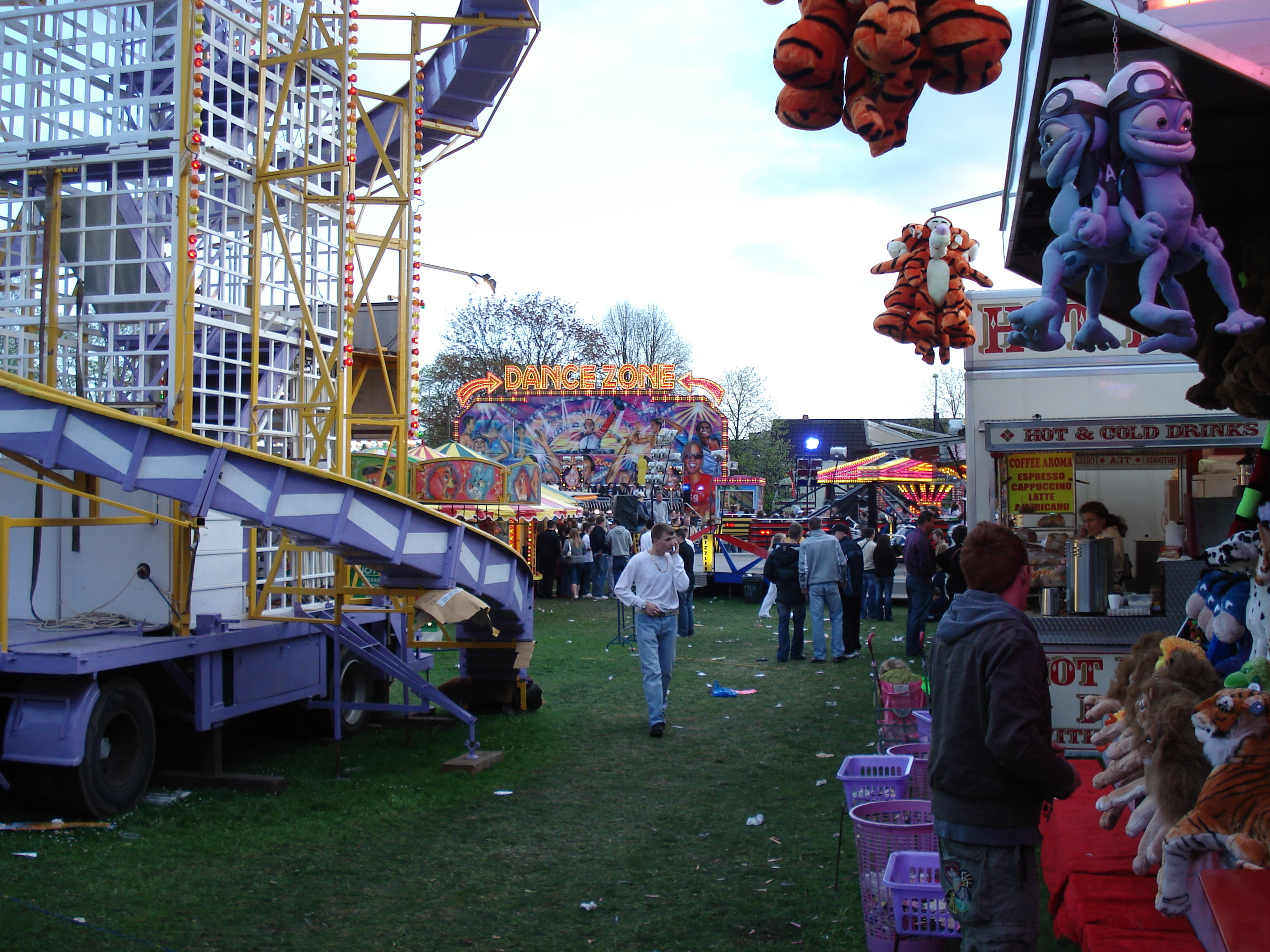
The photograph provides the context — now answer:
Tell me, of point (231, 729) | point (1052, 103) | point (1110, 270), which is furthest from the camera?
point (231, 729)

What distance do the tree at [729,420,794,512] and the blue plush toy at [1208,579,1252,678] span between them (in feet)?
175

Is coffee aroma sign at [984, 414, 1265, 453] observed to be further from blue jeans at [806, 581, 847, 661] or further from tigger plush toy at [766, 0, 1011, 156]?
blue jeans at [806, 581, 847, 661]

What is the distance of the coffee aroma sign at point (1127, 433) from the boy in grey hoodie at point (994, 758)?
534 cm

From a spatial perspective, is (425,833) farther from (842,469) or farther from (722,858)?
(842,469)

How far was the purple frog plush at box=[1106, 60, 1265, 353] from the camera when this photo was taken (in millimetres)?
3080

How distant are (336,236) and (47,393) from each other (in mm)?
5091

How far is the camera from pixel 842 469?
92.8 ft

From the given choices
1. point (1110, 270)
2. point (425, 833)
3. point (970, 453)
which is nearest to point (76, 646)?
point (425, 833)

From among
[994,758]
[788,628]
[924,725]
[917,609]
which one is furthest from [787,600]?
[994,758]

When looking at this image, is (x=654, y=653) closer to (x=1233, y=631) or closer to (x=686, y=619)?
(x=1233, y=631)

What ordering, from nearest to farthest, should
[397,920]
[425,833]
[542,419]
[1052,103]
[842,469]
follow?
[1052,103] < [397,920] < [425,833] < [842,469] < [542,419]

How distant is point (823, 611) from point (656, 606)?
5117 mm

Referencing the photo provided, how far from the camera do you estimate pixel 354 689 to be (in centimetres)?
1000

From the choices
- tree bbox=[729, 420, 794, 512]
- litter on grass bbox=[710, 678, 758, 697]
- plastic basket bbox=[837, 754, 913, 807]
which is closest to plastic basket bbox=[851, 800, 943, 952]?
plastic basket bbox=[837, 754, 913, 807]
